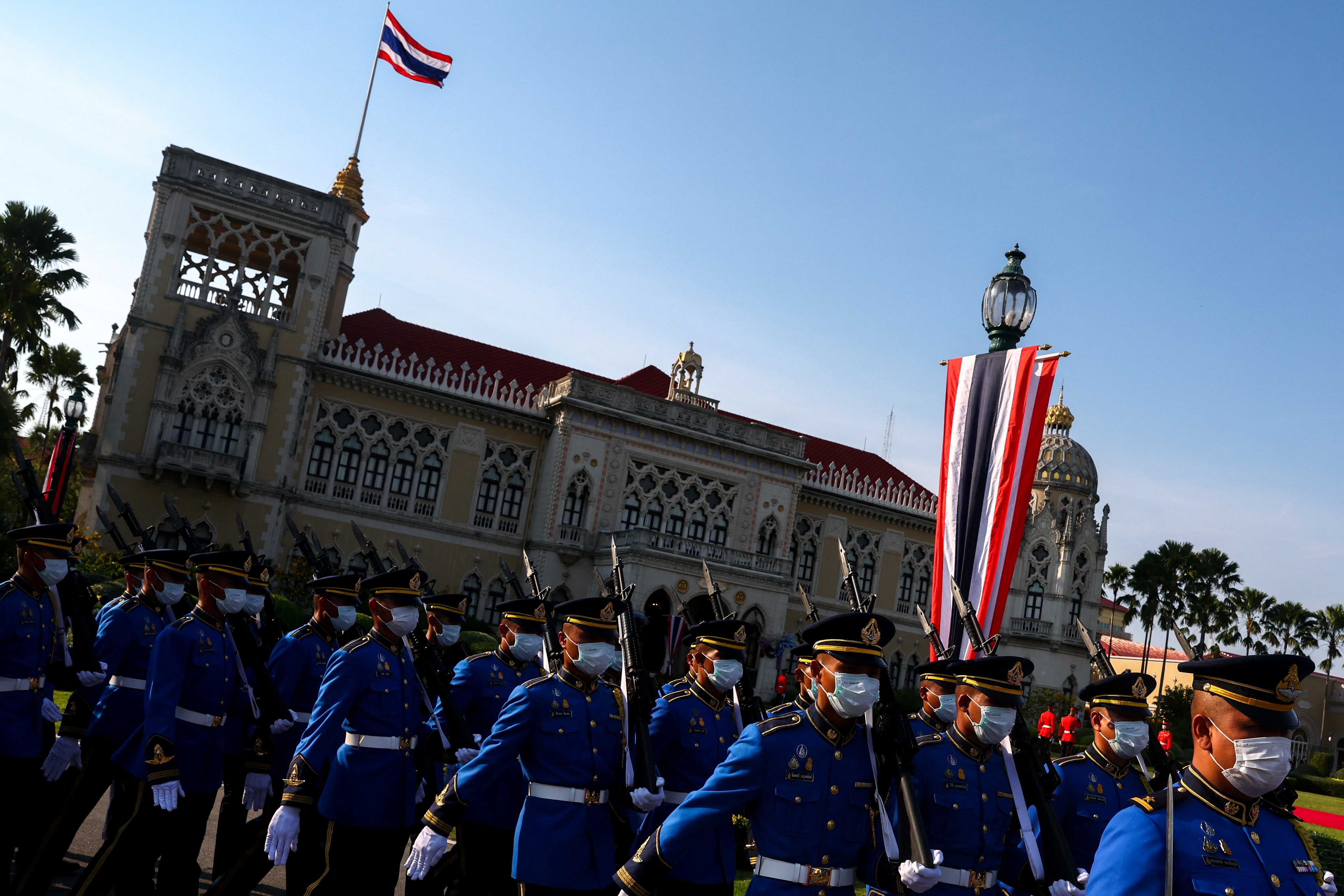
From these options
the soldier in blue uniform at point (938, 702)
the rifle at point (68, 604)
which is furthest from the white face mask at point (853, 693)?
the rifle at point (68, 604)

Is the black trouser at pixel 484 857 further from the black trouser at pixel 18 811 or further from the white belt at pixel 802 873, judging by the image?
the black trouser at pixel 18 811

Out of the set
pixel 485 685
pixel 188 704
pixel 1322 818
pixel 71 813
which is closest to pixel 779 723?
pixel 485 685

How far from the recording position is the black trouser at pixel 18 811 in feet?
22.9

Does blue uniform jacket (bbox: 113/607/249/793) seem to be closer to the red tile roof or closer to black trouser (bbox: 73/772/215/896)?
black trouser (bbox: 73/772/215/896)

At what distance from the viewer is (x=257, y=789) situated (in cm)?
714

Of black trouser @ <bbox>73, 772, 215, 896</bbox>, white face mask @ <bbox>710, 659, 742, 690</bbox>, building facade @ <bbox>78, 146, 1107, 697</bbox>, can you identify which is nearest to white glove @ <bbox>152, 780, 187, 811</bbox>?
black trouser @ <bbox>73, 772, 215, 896</bbox>

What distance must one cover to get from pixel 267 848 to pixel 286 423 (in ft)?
84.7

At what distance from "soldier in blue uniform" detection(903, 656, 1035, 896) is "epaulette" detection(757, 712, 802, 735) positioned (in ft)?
2.15

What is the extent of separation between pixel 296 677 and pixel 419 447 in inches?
975

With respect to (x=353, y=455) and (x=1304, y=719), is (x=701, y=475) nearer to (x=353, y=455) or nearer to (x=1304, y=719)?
(x=353, y=455)

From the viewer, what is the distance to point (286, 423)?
2989 centimetres

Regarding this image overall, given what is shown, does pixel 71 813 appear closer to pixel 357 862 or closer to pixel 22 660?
pixel 22 660

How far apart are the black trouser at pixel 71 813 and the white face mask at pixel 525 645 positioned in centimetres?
280

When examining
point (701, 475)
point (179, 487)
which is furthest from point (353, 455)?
point (701, 475)
